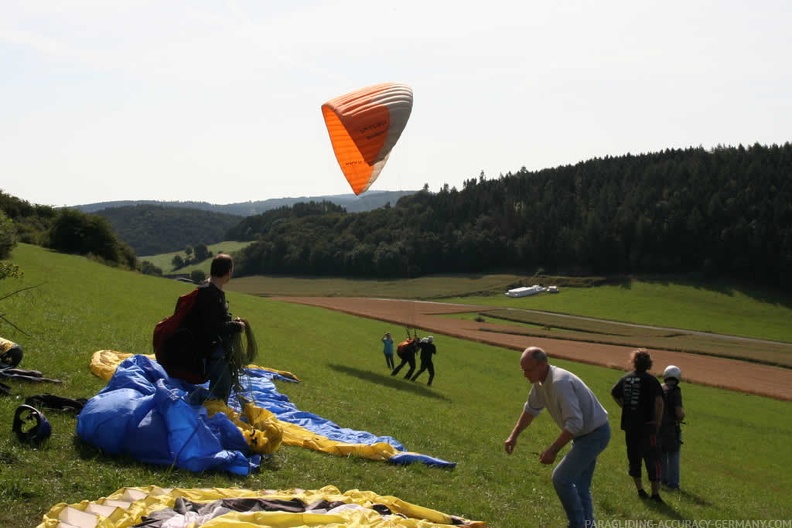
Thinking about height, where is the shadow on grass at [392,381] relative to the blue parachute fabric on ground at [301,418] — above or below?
below

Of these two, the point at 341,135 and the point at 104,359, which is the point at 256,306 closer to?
the point at 341,135

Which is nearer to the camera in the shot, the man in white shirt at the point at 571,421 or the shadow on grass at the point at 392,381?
the man in white shirt at the point at 571,421

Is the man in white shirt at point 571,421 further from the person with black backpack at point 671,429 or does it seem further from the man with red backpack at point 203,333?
the person with black backpack at point 671,429

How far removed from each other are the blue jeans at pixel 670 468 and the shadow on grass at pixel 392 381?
7574mm

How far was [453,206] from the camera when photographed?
394 feet

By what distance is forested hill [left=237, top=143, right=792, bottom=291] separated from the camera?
9006 centimetres

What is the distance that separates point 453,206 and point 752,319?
5674 cm

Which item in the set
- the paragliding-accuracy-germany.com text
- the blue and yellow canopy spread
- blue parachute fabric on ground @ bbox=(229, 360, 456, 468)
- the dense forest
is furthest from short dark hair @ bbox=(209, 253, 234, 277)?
the dense forest

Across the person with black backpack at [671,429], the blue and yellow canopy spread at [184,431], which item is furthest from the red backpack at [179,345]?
the person with black backpack at [671,429]

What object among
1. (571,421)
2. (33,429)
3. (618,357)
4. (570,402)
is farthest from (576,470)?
(618,357)

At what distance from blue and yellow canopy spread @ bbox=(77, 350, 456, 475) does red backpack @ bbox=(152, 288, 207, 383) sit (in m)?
0.21

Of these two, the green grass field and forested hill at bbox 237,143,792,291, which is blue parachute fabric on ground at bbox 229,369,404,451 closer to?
the green grass field

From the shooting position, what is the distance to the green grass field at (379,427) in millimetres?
7016

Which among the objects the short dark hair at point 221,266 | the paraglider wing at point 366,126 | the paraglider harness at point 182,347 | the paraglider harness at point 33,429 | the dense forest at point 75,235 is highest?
the paraglider wing at point 366,126
